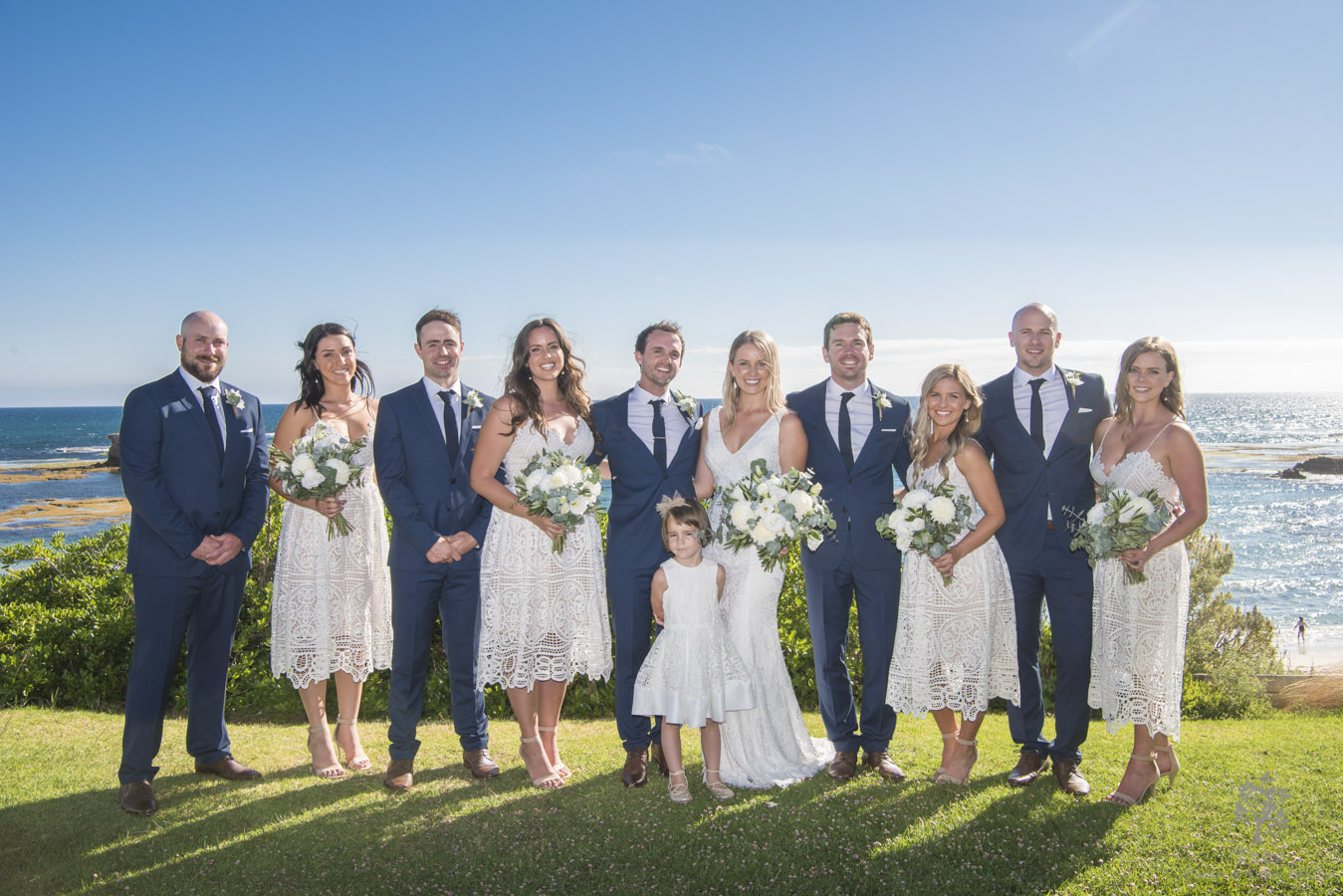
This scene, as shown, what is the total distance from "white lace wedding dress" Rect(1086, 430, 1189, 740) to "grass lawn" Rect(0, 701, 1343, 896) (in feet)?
2.14

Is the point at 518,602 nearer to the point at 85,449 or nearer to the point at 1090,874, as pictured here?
the point at 1090,874

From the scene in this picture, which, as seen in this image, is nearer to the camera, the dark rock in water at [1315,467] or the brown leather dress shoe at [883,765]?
the brown leather dress shoe at [883,765]

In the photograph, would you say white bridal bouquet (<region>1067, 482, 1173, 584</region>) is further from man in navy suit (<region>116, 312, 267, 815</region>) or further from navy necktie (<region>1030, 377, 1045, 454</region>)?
man in navy suit (<region>116, 312, 267, 815</region>)

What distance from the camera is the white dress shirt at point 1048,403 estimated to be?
5914 millimetres

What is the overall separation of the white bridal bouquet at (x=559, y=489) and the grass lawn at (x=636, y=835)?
195cm

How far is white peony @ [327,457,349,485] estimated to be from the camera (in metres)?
5.77

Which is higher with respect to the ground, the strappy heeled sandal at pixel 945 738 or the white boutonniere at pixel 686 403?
the white boutonniere at pixel 686 403

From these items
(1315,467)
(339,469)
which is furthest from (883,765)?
(1315,467)

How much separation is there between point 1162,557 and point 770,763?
303 cm

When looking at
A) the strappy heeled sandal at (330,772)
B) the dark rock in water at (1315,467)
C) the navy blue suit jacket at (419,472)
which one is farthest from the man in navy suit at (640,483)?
the dark rock in water at (1315,467)

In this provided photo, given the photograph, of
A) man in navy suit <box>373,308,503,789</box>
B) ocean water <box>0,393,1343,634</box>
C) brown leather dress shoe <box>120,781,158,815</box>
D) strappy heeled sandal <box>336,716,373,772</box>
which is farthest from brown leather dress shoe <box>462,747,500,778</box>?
ocean water <box>0,393,1343,634</box>

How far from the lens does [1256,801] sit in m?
5.61

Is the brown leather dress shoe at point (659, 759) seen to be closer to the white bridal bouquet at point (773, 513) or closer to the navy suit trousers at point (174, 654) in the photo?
the white bridal bouquet at point (773, 513)

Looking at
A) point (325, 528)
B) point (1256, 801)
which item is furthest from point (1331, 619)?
point (325, 528)
